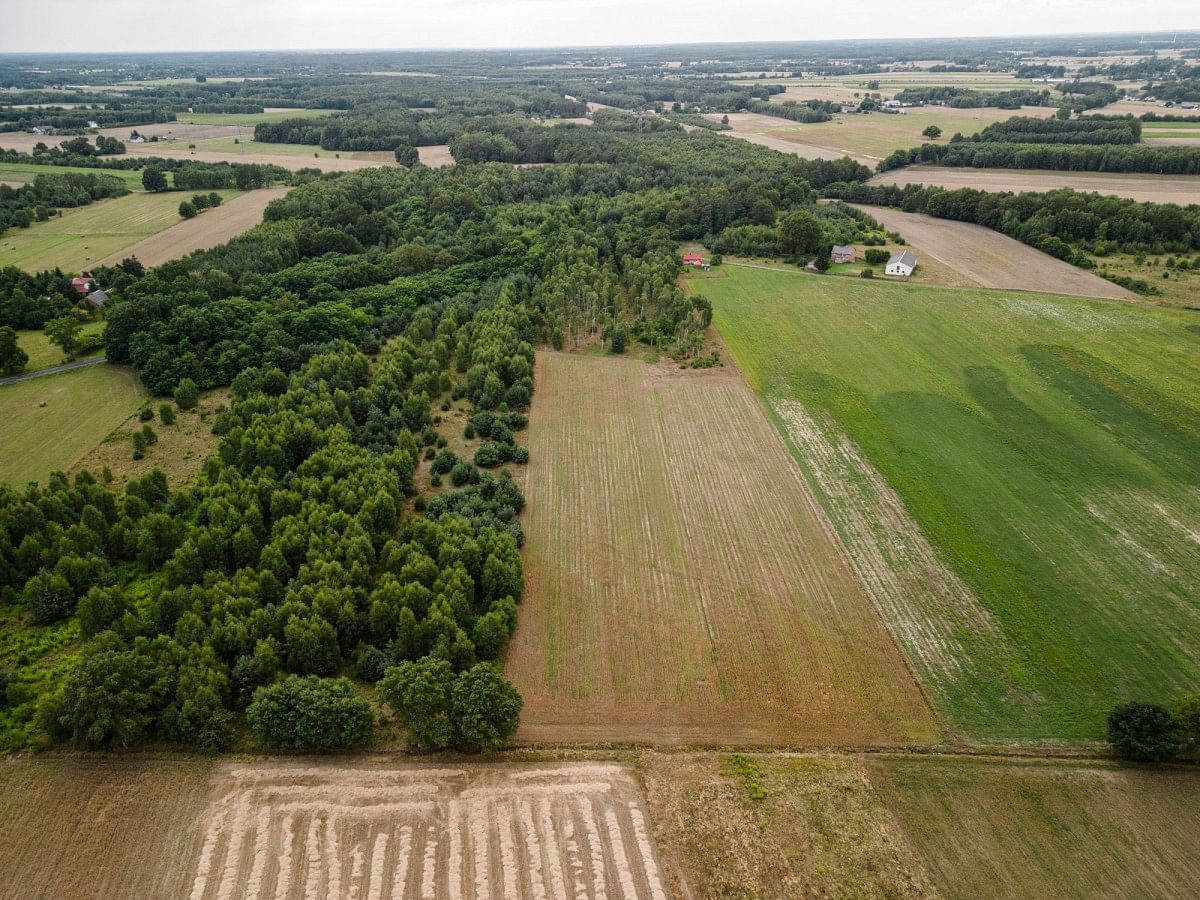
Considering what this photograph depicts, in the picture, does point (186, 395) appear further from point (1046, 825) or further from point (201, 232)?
point (1046, 825)

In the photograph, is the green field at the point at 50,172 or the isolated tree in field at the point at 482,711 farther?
the green field at the point at 50,172

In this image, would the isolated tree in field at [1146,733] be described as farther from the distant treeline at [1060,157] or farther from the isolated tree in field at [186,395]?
the distant treeline at [1060,157]

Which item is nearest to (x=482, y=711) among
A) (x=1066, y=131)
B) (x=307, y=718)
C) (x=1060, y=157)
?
(x=307, y=718)

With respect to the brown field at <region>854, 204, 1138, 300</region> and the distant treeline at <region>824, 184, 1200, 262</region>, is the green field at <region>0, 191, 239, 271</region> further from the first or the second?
the distant treeline at <region>824, 184, 1200, 262</region>

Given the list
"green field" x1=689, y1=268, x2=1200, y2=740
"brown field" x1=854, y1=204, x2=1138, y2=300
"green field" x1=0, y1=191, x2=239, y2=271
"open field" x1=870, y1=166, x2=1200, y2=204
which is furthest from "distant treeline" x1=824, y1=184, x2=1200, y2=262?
"green field" x1=0, y1=191, x2=239, y2=271

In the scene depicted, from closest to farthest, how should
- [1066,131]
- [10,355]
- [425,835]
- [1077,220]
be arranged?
[425,835] → [10,355] → [1077,220] → [1066,131]

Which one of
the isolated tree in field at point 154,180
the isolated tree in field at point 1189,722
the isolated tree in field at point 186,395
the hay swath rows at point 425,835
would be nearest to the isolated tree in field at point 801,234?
the isolated tree in field at point 186,395

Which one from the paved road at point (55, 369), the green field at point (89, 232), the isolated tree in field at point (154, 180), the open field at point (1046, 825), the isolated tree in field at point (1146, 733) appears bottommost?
the open field at point (1046, 825)
